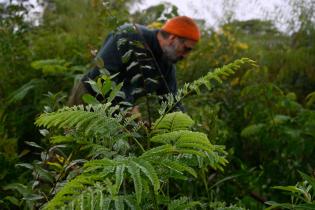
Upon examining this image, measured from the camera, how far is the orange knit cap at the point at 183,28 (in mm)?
3977

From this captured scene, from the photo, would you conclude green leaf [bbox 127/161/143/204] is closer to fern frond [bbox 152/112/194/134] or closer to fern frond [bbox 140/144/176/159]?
fern frond [bbox 140/144/176/159]

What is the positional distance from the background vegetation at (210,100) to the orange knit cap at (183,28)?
26 centimetres

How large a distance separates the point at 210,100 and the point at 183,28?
0.77 meters

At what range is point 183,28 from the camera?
13.0 ft

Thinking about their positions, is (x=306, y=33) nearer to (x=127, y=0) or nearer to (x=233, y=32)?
(x=233, y=32)

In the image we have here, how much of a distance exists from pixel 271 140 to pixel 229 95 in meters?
1.15

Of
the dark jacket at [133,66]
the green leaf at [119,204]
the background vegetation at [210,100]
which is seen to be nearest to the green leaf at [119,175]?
the green leaf at [119,204]

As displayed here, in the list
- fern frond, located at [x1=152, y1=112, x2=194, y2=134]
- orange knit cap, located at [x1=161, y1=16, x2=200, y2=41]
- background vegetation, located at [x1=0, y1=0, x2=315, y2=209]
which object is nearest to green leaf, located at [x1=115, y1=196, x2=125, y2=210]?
fern frond, located at [x1=152, y1=112, x2=194, y2=134]

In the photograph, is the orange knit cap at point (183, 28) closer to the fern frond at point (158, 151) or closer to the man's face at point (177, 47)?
the man's face at point (177, 47)

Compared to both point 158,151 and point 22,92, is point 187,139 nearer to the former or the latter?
point 158,151

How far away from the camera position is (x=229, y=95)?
4.70 m

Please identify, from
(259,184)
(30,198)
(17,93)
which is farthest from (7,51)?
(30,198)

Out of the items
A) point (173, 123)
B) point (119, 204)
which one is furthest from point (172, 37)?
point (119, 204)

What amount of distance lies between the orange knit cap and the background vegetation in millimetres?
259
